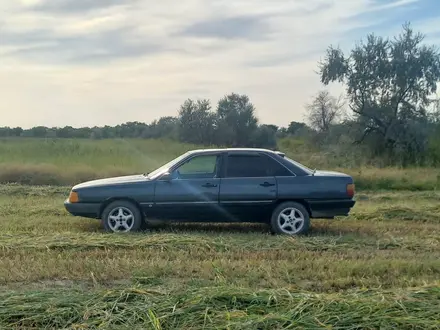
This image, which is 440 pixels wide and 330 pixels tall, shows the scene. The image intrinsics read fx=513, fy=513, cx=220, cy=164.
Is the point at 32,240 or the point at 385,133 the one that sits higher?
the point at 385,133

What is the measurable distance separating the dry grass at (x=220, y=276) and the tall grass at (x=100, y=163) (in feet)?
27.8

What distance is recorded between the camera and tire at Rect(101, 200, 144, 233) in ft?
29.1

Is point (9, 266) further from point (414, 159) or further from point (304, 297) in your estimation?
point (414, 159)

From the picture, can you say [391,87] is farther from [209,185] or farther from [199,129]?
[209,185]

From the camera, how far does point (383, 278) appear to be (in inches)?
232

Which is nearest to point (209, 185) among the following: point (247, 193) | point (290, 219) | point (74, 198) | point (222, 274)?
point (247, 193)

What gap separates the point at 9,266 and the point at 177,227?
12.5 ft

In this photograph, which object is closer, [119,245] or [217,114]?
[119,245]

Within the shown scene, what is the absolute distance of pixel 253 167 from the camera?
357 inches

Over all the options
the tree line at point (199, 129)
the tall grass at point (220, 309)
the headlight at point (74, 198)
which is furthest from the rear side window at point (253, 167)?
the tree line at point (199, 129)

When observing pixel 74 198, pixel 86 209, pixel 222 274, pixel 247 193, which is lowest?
pixel 222 274

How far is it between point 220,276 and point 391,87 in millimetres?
27008

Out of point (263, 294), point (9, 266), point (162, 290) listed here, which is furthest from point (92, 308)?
point (9, 266)

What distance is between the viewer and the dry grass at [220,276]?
429 cm
